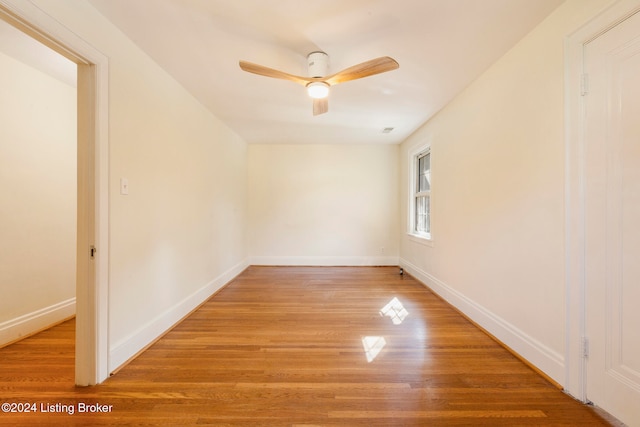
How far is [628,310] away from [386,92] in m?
2.52

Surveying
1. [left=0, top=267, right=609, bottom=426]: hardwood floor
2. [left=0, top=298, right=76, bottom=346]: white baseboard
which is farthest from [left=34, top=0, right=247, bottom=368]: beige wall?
[left=0, top=298, right=76, bottom=346]: white baseboard

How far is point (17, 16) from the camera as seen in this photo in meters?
1.31

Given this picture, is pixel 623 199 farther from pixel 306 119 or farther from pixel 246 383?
pixel 306 119

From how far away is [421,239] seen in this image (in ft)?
13.5

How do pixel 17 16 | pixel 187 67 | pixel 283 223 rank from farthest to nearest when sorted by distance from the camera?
pixel 283 223
pixel 187 67
pixel 17 16

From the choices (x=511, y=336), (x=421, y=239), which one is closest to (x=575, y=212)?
(x=511, y=336)

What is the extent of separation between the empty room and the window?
3.04 feet

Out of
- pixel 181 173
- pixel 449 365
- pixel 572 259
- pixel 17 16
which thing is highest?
pixel 17 16

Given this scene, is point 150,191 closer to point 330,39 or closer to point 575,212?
point 330,39

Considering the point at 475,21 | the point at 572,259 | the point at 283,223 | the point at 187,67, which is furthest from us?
the point at 283,223

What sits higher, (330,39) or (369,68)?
(330,39)

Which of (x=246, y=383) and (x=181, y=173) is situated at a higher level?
(x=181, y=173)

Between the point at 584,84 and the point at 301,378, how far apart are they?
2447mm

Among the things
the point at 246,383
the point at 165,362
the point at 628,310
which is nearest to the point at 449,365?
the point at 628,310
